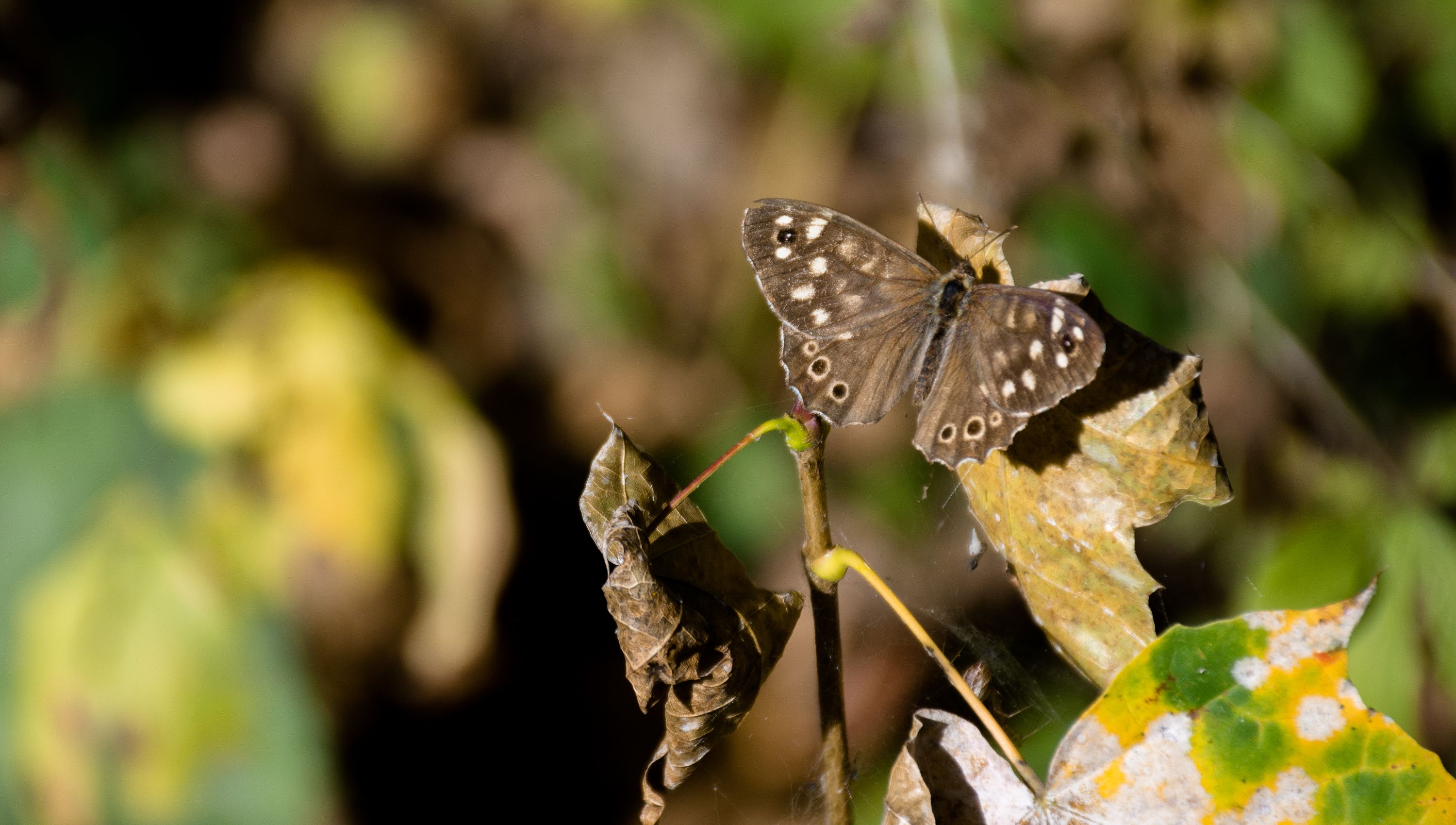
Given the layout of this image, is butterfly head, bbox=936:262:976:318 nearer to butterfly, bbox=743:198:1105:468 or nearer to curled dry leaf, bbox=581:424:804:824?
butterfly, bbox=743:198:1105:468

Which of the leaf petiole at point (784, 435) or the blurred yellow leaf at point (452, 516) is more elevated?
the leaf petiole at point (784, 435)

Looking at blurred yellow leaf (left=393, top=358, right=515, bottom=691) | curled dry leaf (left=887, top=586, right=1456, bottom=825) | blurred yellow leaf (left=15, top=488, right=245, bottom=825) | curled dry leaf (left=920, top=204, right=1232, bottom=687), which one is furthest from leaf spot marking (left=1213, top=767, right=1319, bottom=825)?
blurred yellow leaf (left=15, top=488, right=245, bottom=825)

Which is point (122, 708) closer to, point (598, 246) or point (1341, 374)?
point (598, 246)

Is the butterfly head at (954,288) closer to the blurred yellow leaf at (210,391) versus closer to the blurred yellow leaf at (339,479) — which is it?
the blurred yellow leaf at (339,479)

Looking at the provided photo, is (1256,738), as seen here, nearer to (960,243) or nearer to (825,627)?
(825,627)

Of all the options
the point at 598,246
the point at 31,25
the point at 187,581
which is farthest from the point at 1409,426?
the point at 31,25

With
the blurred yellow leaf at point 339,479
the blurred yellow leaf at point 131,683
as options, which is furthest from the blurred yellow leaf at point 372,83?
the blurred yellow leaf at point 131,683

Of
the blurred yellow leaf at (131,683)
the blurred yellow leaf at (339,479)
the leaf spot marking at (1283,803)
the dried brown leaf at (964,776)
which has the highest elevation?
the leaf spot marking at (1283,803)
